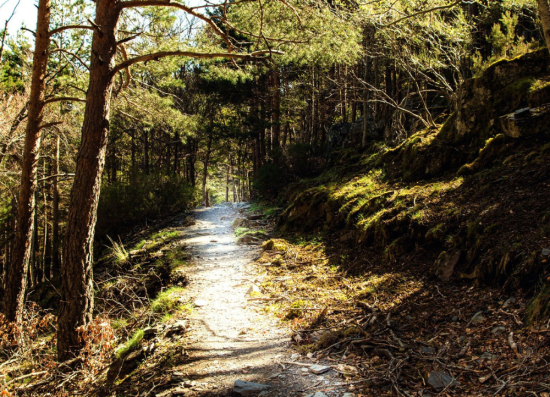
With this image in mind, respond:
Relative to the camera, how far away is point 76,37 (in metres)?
7.61

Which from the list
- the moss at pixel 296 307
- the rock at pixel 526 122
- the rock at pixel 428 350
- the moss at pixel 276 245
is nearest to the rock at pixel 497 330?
the rock at pixel 428 350

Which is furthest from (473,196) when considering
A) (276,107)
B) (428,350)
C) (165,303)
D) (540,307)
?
(276,107)

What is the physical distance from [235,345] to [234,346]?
23 mm

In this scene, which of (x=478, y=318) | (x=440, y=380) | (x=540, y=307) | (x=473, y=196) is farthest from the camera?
(x=473, y=196)

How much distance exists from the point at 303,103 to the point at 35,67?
42.0ft

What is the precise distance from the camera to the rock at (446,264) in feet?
13.8

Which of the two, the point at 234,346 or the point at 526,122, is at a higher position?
the point at 526,122

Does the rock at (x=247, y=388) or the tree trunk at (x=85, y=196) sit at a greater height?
the tree trunk at (x=85, y=196)

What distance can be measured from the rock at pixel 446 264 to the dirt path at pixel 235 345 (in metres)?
2.11

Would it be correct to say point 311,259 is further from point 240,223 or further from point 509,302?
point 240,223

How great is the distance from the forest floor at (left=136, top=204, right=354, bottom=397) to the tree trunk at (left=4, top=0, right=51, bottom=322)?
3238 mm

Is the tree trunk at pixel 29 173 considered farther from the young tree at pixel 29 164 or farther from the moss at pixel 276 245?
the moss at pixel 276 245

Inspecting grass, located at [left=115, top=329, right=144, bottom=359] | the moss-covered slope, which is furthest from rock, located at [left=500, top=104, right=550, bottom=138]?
grass, located at [left=115, top=329, right=144, bottom=359]

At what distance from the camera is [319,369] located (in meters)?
3.08
